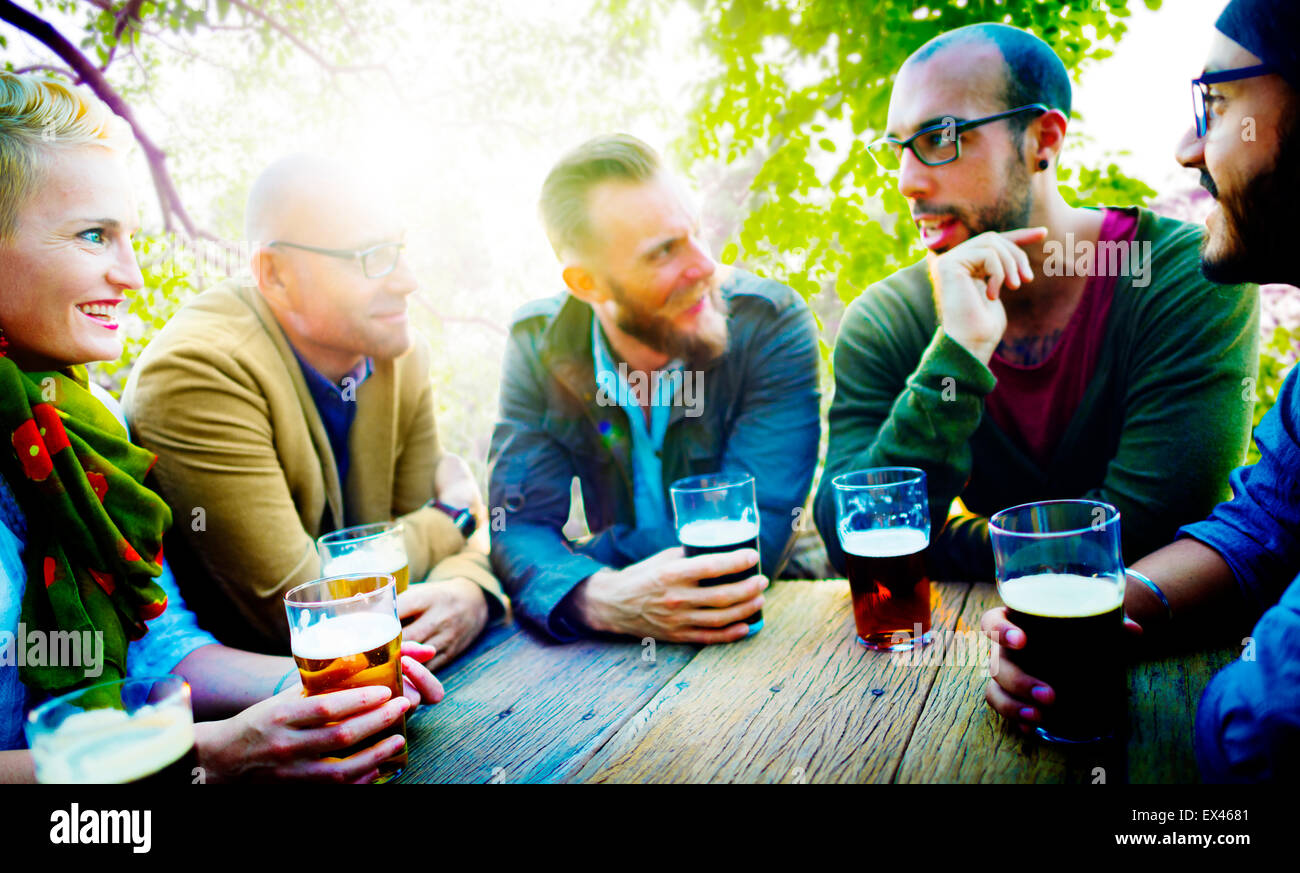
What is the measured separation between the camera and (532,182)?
550 centimetres

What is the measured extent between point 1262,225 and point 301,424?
234 centimetres

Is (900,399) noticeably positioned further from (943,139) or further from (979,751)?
(979,751)

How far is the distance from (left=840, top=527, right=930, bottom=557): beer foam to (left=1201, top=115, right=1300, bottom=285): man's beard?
0.80 meters

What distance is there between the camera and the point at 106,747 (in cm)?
114

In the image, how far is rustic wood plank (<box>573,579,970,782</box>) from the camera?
1244mm

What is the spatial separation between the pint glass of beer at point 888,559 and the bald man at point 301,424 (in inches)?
37.8

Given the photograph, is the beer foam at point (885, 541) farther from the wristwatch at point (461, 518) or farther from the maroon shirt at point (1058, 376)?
the wristwatch at point (461, 518)

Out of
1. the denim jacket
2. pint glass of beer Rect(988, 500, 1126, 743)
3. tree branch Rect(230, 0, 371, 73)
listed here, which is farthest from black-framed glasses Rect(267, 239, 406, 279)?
tree branch Rect(230, 0, 371, 73)

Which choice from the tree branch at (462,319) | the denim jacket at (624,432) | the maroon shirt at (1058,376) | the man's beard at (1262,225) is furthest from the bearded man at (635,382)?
the tree branch at (462,319)

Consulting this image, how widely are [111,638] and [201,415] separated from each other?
0.60 meters

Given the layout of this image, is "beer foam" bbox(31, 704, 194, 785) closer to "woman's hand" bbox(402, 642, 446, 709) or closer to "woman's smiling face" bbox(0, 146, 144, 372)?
"woman's hand" bbox(402, 642, 446, 709)

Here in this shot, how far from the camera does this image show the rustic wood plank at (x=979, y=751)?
3.75 feet

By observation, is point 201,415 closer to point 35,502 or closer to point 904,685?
point 35,502
